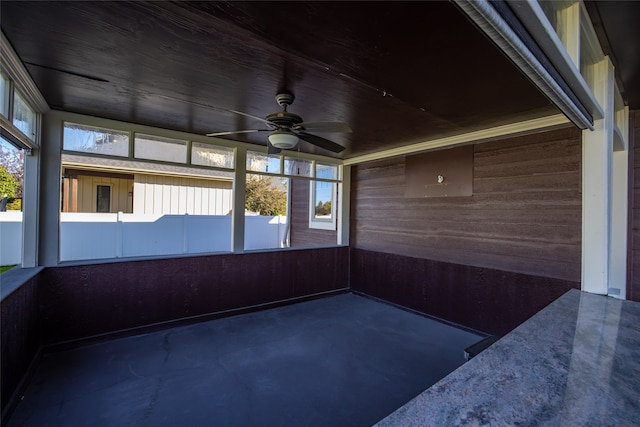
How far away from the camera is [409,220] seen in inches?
197

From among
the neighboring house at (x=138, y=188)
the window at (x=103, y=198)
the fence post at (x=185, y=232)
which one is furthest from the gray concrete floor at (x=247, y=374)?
the window at (x=103, y=198)

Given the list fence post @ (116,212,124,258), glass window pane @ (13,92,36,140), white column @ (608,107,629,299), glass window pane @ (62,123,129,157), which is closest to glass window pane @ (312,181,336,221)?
glass window pane @ (62,123,129,157)

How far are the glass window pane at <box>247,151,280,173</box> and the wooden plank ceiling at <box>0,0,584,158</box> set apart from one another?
1.49m

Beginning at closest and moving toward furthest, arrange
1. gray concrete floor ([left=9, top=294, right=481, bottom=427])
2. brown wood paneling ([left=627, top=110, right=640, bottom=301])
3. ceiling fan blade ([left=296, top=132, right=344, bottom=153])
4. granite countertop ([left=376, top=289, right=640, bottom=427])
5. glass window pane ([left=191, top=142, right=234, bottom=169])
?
granite countertop ([left=376, top=289, right=640, bottom=427])
gray concrete floor ([left=9, top=294, right=481, bottom=427])
brown wood paneling ([left=627, top=110, right=640, bottom=301])
ceiling fan blade ([left=296, top=132, right=344, bottom=153])
glass window pane ([left=191, top=142, right=234, bottom=169])

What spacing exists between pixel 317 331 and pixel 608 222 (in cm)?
320

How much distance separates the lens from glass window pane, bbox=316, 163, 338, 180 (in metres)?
6.21

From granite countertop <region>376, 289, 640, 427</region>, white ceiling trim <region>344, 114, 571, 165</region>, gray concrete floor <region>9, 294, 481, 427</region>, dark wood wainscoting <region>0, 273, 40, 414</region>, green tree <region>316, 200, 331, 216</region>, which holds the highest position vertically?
white ceiling trim <region>344, 114, 571, 165</region>

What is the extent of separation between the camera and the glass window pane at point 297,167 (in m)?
5.47

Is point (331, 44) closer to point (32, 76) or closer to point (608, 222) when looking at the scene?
point (608, 222)

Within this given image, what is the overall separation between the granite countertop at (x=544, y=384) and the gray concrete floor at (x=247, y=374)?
150 centimetres

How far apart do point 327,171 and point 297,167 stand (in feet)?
2.74

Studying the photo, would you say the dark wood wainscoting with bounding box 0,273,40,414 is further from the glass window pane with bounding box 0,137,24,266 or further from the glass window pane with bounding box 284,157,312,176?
the glass window pane with bounding box 284,157,312,176

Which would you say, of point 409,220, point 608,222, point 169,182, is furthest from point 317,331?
point 169,182

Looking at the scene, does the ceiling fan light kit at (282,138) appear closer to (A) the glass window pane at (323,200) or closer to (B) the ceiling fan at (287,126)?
(B) the ceiling fan at (287,126)
